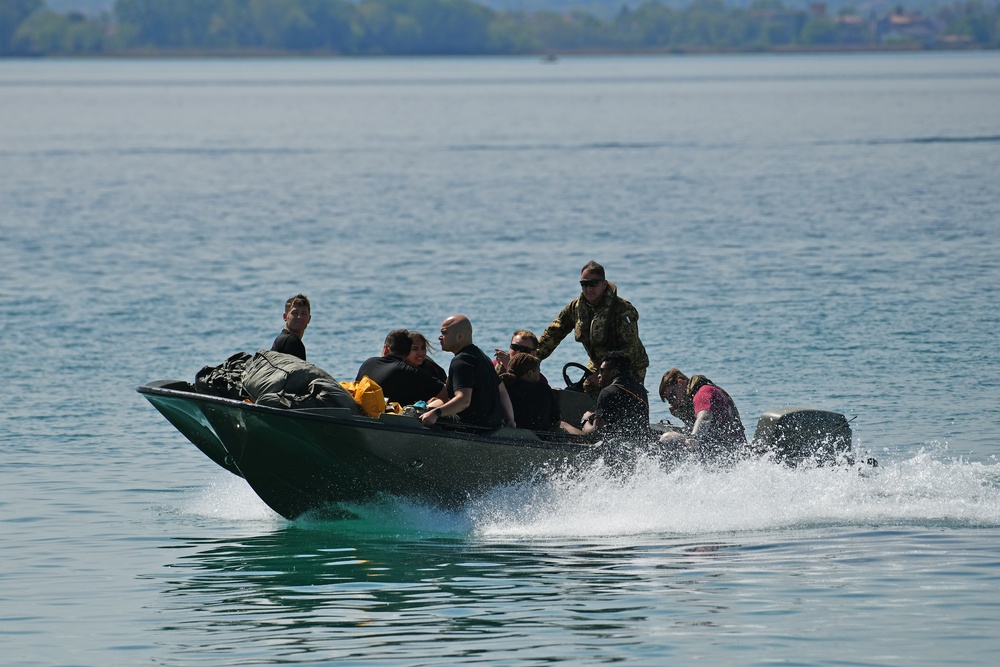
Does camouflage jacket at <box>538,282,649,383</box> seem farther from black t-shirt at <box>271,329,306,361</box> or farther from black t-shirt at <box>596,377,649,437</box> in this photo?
black t-shirt at <box>271,329,306,361</box>

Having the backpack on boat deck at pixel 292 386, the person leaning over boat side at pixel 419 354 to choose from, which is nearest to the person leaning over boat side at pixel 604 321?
the person leaning over boat side at pixel 419 354

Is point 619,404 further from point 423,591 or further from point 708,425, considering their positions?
point 423,591

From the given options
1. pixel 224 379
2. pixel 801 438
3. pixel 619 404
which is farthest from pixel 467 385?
pixel 801 438

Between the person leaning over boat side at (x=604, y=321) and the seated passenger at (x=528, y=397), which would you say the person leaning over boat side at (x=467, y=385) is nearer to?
the seated passenger at (x=528, y=397)

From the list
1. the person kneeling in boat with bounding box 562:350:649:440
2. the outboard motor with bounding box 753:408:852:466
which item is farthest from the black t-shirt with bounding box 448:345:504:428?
the outboard motor with bounding box 753:408:852:466

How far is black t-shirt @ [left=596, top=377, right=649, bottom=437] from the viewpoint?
11422mm

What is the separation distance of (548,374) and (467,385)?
24.7 feet

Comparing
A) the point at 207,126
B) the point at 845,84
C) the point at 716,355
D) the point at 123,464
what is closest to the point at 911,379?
the point at 716,355

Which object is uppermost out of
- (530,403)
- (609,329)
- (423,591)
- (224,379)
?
(609,329)

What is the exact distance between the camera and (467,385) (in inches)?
435

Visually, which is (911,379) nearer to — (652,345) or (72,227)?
(652,345)

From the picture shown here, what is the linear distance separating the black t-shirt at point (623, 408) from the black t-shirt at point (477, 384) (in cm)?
76

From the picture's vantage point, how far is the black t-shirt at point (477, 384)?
1102 cm

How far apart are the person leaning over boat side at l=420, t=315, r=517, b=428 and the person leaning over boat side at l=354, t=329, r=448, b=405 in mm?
239
